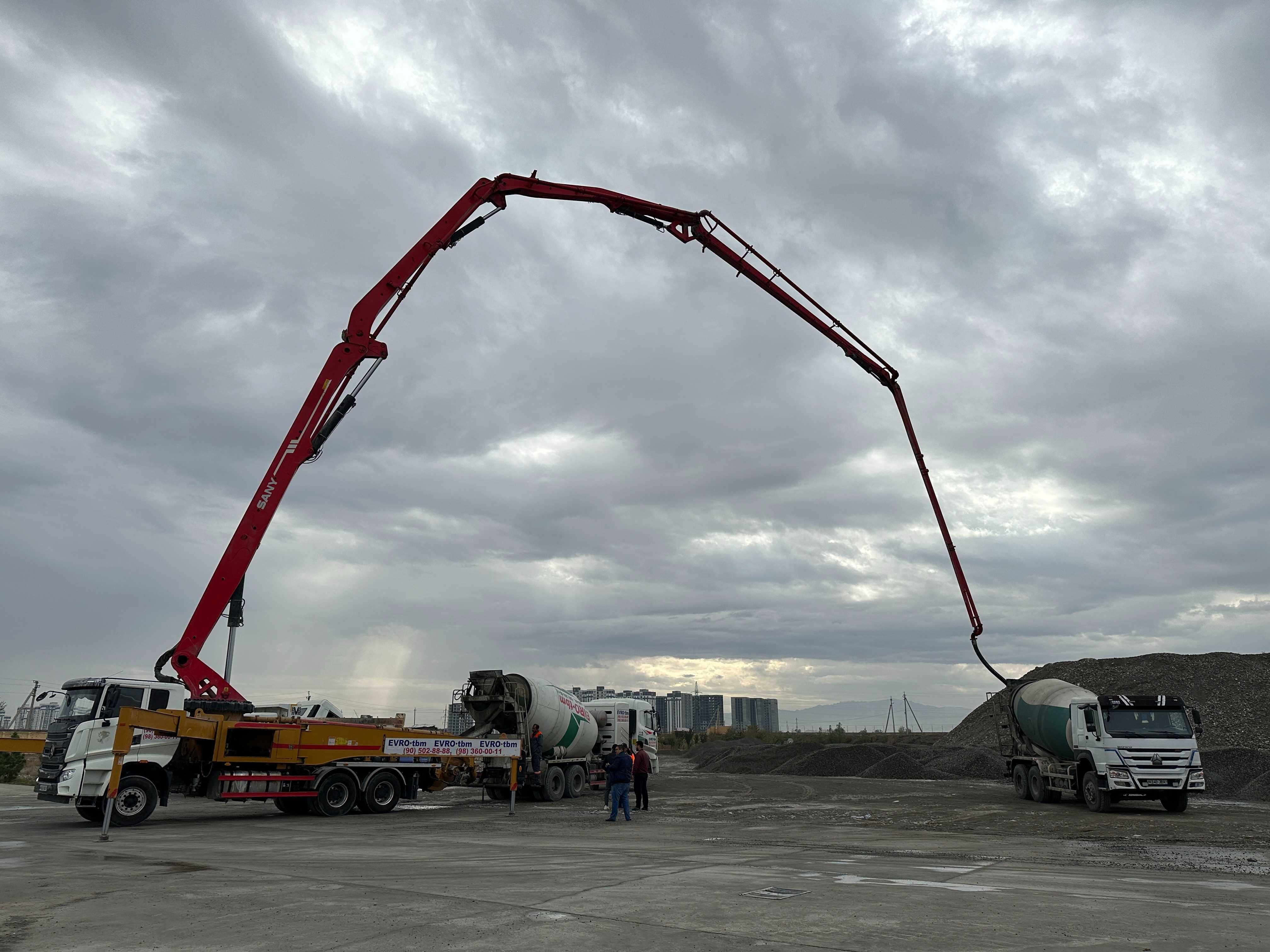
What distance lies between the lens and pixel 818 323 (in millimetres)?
28391

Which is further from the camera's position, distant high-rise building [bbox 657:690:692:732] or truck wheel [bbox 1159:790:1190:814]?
distant high-rise building [bbox 657:690:692:732]

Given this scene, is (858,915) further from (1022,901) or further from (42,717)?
(42,717)

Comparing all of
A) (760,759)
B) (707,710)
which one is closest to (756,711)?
(707,710)

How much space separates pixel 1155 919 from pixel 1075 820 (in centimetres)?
1341

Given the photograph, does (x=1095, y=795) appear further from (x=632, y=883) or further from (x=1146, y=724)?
(x=632, y=883)

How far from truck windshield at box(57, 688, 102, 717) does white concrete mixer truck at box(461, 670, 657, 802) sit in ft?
30.5

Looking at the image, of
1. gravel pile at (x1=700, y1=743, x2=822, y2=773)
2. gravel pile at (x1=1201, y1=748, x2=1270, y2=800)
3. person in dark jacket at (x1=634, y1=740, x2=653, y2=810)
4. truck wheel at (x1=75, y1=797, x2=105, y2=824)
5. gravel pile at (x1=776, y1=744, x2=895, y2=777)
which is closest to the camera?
truck wheel at (x1=75, y1=797, x2=105, y2=824)

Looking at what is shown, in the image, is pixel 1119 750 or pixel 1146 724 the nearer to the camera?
pixel 1119 750

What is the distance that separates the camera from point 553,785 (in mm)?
26312

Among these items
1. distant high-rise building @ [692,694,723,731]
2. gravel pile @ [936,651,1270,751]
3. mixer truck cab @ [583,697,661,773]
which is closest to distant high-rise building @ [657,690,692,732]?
distant high-rise building @ [692,694,723,731]

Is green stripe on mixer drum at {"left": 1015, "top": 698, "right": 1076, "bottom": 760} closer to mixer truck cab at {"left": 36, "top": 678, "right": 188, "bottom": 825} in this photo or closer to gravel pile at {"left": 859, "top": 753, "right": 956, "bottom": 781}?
gravel pile at {"left": 859, "top": 753, "right": 956, "bottom": 781}

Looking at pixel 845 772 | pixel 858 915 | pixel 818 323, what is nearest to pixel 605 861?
pixel 858 915

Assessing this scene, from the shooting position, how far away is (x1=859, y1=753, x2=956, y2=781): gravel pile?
39.7 m

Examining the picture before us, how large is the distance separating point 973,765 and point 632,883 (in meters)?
35.1
